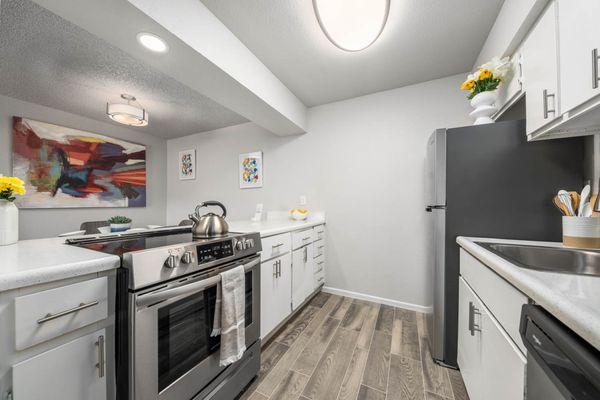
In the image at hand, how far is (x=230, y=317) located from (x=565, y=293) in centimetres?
120

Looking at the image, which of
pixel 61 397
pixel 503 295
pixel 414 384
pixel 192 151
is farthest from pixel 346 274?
pixel 192 151

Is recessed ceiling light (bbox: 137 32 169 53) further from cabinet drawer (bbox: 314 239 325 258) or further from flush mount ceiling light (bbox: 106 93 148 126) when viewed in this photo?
cabinet drawer (bbox: 314 239 325 258)

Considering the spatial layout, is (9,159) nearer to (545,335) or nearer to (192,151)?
(192,151)

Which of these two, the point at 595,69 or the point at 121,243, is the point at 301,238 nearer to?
the point at 121,243

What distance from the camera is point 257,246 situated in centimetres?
139

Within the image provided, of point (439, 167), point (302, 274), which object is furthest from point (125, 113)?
point (439, 167)

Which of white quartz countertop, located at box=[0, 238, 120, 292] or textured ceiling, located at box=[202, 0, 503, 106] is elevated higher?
textured ceiling, located at box=[202, 0, 503, 106]

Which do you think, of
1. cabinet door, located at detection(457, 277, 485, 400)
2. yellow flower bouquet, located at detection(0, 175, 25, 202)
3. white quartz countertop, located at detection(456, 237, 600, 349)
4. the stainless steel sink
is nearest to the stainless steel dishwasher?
white quartz countertop, located at detection(456, 237, 600, 349)

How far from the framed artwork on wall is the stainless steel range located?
2.69 metres

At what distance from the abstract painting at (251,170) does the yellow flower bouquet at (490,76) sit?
2.34 metres

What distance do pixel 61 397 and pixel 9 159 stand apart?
3.22 meters

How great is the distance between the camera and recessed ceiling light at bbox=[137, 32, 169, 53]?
3.80 ft

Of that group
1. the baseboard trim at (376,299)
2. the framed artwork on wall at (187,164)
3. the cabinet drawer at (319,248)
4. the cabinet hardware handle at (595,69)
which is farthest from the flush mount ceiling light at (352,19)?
the framed artwork on wall at (187,164)

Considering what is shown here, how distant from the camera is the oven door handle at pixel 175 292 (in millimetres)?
797
